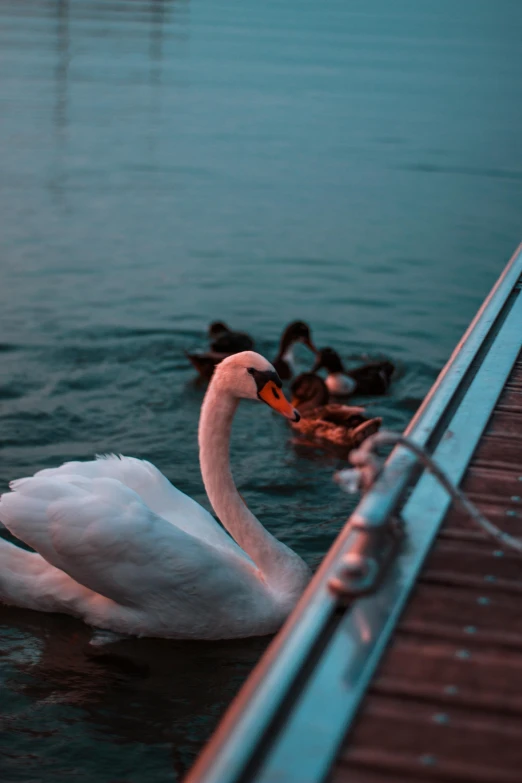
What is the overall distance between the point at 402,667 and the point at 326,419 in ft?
21.7

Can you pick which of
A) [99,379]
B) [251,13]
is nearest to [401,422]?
[99,379]

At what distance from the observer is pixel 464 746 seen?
2.91 meters

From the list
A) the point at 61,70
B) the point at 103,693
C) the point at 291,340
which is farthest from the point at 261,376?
the point at 61,70

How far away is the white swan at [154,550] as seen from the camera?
6004 millimetres

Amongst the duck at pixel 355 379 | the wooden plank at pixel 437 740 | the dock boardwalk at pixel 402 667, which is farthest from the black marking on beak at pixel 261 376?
the duck at pixel 355 379

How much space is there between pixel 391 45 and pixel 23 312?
134ft

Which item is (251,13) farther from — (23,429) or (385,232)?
(23,429)

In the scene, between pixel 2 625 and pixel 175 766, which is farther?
pixel 2 625

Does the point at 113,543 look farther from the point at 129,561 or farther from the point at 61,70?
the point at 61,70

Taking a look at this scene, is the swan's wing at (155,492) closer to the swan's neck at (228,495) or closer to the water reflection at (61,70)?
the swan's neck at (228,495)

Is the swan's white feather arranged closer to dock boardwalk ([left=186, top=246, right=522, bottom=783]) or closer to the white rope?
dock boardwalk ([left=186, top=246, right=522, bottom=783])

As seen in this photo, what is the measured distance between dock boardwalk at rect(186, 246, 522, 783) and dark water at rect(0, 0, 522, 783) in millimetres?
1946

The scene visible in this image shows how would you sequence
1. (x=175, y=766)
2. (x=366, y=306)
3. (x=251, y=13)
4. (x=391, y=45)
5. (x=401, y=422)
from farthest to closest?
(x=251, y=13) < (x=391, y=45) < (x=366, y=306) < (x=401, y=422) < (x=175, y=766)

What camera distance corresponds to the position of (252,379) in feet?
21.2
